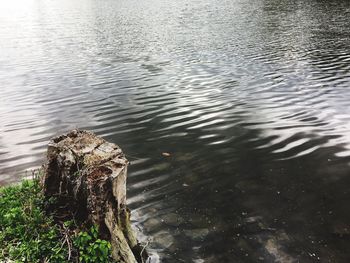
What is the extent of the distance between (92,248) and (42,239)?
977mm

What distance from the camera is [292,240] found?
7816mm

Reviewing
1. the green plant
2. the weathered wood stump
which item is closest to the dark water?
A: the weathered wood stump

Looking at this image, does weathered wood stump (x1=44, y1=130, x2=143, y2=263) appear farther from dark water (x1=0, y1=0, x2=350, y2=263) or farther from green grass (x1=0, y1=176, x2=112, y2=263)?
dark water (x1=0, y1=0, x2=350, y2=263)

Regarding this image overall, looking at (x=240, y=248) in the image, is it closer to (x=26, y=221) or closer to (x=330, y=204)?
(x=330, y=204)

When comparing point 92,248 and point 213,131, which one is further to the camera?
point 213,131

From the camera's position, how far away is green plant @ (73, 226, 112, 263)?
596 cm

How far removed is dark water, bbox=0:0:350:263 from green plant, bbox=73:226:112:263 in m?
1.75

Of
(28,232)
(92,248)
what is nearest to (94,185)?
(92,248)

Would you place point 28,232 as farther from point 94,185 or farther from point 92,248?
point 94,185

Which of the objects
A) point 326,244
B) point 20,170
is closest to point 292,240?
point 326,244

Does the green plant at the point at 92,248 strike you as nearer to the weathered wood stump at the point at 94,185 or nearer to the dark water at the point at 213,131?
the weathered wood stump at the point at 94,185

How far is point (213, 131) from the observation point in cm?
1448

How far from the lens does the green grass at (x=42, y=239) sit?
5934mm

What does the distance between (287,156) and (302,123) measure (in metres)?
3.56
